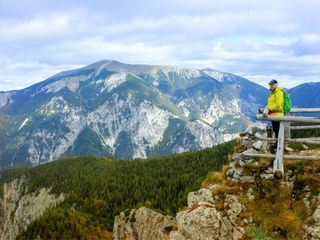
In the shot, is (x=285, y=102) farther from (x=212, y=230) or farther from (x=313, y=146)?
(x=212, y=230)

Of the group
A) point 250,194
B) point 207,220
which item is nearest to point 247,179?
point 250,194

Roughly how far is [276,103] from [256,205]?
685 cm

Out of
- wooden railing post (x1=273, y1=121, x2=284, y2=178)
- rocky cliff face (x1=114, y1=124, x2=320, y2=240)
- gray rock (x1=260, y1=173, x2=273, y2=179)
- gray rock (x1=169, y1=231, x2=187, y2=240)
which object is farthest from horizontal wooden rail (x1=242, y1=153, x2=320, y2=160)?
gray rock (x1=169, y1=231, x2=187, y2=240)

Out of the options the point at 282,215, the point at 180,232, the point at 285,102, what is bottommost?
the point at 180,232

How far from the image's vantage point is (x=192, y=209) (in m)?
26.6

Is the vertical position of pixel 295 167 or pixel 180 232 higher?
pixel 295 167

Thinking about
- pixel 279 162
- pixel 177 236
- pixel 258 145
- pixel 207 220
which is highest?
pixel 258 145

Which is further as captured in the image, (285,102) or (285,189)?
(285,102)

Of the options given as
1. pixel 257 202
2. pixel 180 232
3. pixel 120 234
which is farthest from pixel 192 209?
pixel 120 234

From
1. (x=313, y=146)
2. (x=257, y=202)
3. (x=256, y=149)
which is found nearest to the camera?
(x=257, y=202)

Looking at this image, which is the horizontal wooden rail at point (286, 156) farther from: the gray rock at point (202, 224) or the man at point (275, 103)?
the gray rock at point (202, 224)

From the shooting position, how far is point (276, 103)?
1124 inches

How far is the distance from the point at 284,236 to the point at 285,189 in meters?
2.56

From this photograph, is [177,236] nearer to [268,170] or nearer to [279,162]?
[268,170]
